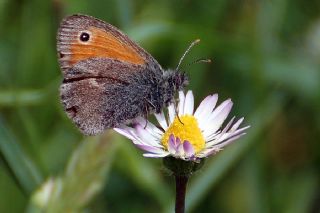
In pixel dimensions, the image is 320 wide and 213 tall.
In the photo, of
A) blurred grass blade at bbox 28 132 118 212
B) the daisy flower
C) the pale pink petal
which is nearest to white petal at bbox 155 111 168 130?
the daisy flower

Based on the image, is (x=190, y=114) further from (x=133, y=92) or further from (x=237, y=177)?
(x=237, y=177)

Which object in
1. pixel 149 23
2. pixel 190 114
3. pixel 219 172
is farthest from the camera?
pixel 149 23

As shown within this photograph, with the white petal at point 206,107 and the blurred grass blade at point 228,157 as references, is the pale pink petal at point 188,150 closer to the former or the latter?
the white petal at point 206,107

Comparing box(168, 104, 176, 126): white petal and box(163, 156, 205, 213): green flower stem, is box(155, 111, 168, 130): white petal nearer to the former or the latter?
box(168, 104, 176, 126): white petal

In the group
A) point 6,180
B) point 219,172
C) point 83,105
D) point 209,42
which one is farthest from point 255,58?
point 83,105

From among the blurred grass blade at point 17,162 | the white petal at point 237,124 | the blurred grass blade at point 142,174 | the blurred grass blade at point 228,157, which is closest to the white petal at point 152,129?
the white petal at point 237,124

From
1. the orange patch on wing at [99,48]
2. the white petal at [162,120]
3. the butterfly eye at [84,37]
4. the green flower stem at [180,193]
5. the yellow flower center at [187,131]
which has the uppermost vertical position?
the butterfly eye at [84,37]
